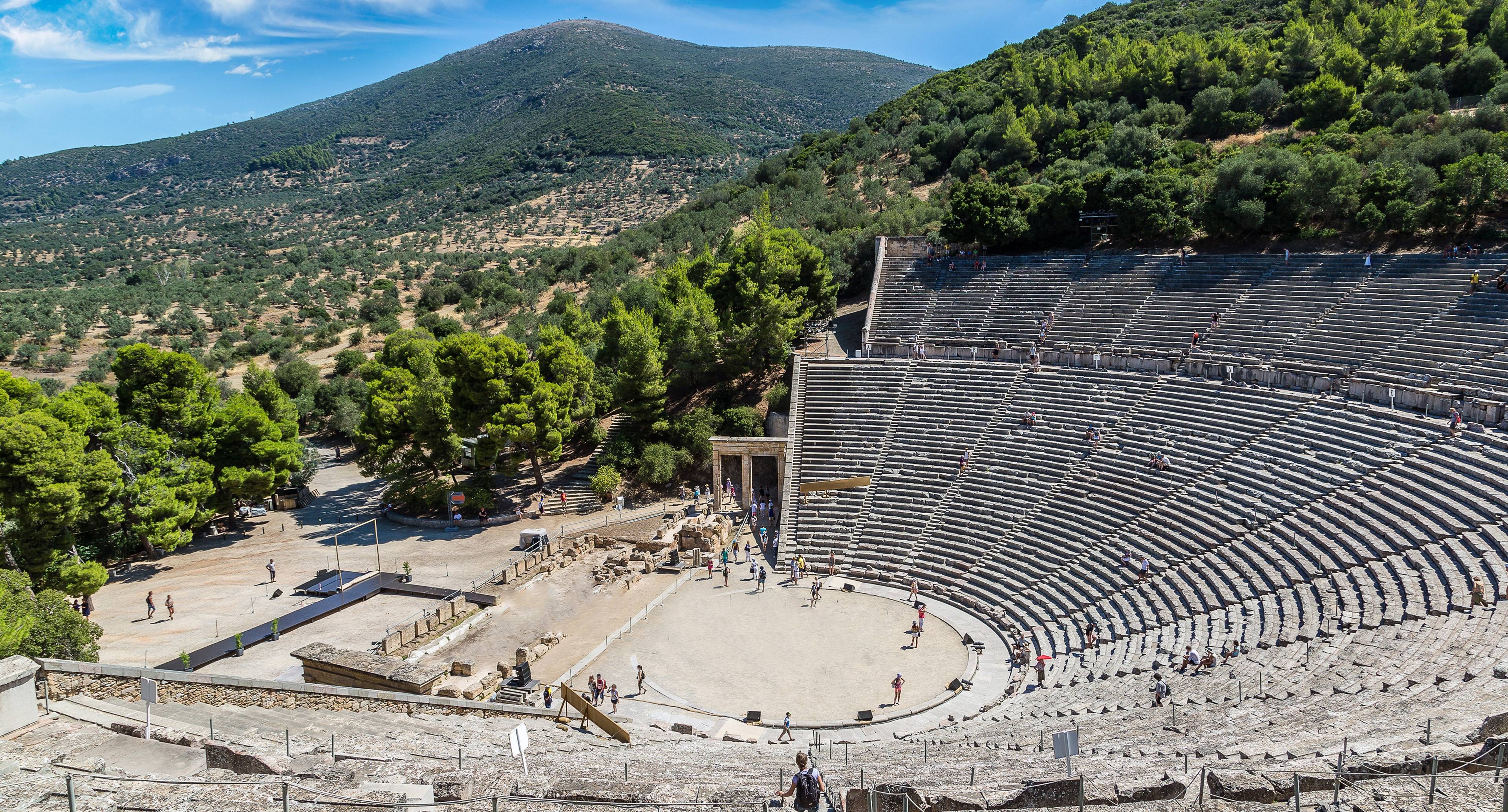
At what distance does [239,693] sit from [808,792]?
1203cm

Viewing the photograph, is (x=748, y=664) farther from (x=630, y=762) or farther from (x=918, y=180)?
(x=918, y=180)

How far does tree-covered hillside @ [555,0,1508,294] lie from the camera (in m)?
32.4

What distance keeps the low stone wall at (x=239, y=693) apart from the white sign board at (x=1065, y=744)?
11038 mm

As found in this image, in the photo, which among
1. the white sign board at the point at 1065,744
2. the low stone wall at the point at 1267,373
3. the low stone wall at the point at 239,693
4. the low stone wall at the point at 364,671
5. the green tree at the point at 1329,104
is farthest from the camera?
the green tree at the point at 1329,104

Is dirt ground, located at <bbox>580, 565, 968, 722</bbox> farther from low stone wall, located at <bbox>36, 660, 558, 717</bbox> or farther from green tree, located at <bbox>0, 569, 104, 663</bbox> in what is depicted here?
green tree, located at <bbox>0, 569, 104, 663</bbox>

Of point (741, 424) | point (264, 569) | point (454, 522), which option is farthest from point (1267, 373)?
point (264, 569)

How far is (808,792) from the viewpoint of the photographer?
9883 millimetres

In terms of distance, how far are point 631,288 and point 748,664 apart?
2935cm

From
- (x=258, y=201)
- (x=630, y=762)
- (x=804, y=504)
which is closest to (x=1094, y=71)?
(x=804, y=504)

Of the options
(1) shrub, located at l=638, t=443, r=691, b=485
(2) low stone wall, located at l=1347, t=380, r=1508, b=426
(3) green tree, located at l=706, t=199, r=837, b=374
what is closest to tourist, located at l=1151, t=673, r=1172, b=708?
(2) low stone wall, located at l=1347, t=380, r=1508, b=426

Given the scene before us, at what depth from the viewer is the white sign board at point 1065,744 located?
9.66 meters

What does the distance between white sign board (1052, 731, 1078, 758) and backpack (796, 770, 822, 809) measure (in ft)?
9.02

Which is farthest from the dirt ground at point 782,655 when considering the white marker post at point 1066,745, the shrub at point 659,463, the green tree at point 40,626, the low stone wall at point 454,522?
the green tree at point 40,626

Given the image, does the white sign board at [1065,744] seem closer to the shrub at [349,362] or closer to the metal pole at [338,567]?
the metal pole at [338,567]
